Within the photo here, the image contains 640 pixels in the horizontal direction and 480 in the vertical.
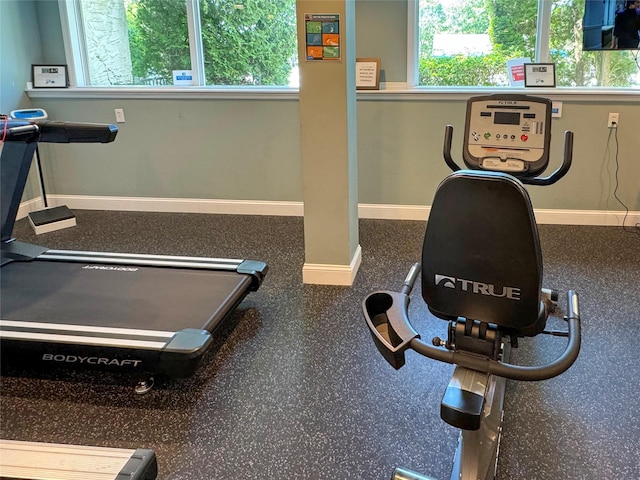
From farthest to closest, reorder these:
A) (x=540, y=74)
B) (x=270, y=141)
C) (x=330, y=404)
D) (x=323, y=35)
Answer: (x=270, y=141)
(x=540, y=74)
(x=323, y=35)
(x=330, y=404)

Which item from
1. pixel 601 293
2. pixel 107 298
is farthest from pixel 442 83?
pixel 107 298

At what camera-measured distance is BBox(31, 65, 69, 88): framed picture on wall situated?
15.3ft

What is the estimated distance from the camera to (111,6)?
4.71 m

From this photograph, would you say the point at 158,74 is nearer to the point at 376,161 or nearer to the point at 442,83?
the point at 376,161

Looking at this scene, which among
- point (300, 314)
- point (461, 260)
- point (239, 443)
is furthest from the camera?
point (300, 314)

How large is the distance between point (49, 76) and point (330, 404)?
12.6ft

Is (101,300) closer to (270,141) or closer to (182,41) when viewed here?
(270,141)

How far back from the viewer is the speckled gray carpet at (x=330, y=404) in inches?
77.3

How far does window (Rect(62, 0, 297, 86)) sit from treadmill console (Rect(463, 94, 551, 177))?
7.34 ft

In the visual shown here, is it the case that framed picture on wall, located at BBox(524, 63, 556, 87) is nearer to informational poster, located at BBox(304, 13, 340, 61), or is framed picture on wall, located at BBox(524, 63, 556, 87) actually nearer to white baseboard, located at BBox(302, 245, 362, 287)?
informational poster, located at BBox(304, 13, 340, 61)

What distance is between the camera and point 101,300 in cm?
272

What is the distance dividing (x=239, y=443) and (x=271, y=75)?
3.25 meters

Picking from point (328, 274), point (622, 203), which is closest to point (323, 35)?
point (328, 274)

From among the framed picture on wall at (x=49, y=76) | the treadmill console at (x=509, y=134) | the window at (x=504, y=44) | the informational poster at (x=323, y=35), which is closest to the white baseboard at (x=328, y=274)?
the treadmill console at (x=509, y=134)
